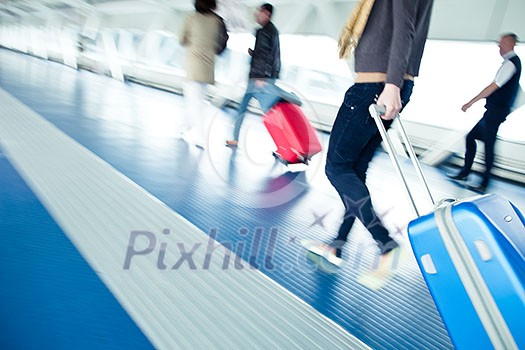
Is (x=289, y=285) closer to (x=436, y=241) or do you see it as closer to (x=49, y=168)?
(x=436, y=241)

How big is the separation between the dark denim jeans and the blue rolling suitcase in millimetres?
536

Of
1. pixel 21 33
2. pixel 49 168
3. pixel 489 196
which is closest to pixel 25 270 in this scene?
pixel 49 168

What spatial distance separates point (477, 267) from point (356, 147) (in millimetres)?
809

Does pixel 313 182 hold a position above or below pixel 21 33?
below

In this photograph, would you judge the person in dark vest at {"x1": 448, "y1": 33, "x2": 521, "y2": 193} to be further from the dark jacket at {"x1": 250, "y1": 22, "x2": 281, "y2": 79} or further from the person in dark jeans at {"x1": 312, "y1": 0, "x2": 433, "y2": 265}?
the person in dark jeans at {"x1": 312, "y1": 0, "x2": 433, "y2": 265}

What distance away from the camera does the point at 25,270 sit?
4.79ft

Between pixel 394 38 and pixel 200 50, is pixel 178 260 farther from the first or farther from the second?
pixel 200 50

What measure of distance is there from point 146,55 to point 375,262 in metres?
12.1

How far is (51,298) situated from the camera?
133 centimetres

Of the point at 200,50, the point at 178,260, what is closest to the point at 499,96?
the point at 200,50

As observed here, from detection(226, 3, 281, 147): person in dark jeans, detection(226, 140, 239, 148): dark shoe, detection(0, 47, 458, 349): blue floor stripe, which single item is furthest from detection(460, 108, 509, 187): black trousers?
detection(226, 140, 239, 148): dark shoe

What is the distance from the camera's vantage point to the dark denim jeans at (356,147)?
5.33ft

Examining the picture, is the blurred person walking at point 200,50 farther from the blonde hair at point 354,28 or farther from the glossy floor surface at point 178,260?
the blonde hair at point 354,28

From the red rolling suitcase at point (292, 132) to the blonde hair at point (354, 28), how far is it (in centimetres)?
184
